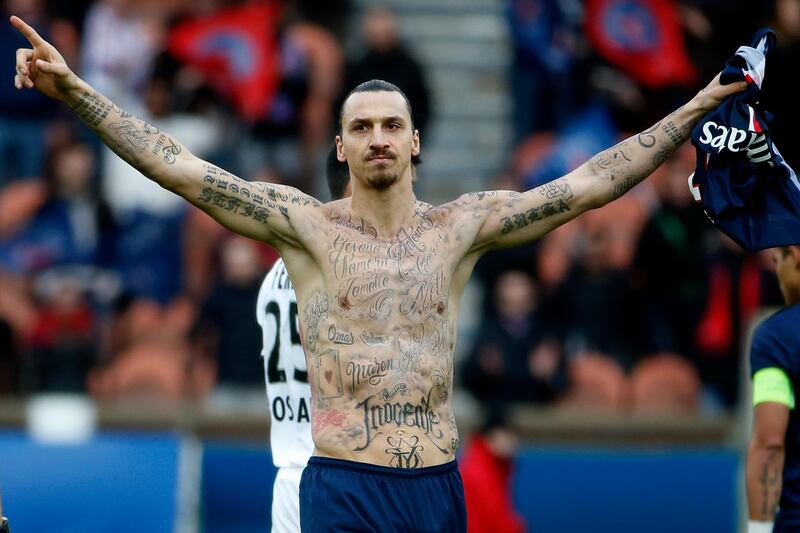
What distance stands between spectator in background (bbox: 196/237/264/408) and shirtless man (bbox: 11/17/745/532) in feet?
18.2

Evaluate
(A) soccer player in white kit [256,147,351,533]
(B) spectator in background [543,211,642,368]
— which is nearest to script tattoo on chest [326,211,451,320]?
(A) soccer player in white kit [256,147,351,533]

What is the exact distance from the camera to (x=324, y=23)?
15.6 meters

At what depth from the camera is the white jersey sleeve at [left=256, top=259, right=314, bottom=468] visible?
272 inches

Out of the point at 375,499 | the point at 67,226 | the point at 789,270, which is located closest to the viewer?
the point at 375,499

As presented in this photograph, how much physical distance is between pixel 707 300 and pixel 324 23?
17.2ft

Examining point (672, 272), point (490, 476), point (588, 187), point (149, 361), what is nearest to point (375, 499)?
point (588, 187)

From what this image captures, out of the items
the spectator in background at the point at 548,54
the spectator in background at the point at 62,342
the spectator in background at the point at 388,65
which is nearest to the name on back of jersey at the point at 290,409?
the spectator in background at the point at 62,342

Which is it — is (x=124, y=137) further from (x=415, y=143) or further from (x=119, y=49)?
(x=119, y=49)

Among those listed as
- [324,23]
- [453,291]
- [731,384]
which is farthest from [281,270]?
[324,23]

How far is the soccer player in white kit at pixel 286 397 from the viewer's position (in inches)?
271

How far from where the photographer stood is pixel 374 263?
20.3ft

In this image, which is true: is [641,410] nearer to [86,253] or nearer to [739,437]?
[739,437]

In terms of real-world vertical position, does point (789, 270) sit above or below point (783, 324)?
above

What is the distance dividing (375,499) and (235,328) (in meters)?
6.18
